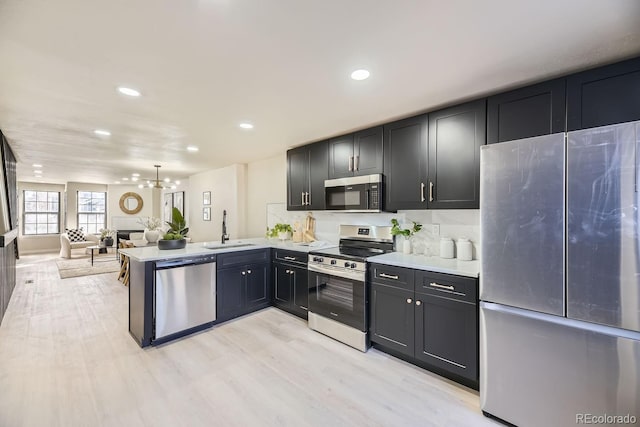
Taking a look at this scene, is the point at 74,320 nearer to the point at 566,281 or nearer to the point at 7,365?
the point at 7,365

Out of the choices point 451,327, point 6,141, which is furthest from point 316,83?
point 6,141

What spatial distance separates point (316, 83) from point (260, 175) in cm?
340

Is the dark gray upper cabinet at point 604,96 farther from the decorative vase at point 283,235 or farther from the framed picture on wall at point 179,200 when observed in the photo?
the framed picture on wall at point 179,200

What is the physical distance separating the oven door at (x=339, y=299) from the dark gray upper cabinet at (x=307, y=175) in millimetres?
1047

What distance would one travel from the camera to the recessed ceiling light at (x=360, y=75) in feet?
6.38

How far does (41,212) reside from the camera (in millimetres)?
9242

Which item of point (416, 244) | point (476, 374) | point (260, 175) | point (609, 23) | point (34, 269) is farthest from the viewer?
point (34, 269)

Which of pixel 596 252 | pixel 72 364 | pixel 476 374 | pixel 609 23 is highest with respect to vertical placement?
pixel 609 23

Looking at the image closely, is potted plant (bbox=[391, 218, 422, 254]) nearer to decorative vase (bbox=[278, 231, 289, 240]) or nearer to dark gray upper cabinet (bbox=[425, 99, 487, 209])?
dark gray upper cabinet (bbox=[425, 99, 487, 209])

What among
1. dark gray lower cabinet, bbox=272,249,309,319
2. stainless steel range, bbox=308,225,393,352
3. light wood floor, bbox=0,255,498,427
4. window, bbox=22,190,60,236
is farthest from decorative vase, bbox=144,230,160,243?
window, bbox=22,190,60,236

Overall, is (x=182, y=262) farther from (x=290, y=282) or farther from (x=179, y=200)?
(x=179, y=200)

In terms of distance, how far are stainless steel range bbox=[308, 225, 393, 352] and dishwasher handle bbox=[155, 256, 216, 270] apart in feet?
4.01

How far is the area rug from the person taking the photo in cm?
596

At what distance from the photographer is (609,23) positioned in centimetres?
143
